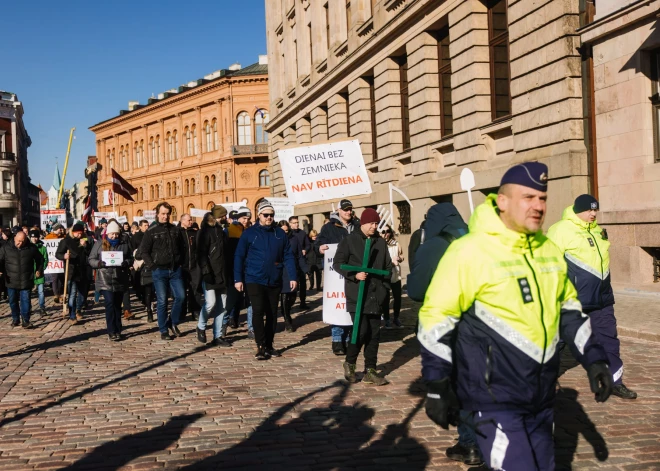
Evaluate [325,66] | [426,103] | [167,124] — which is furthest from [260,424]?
[167,124]

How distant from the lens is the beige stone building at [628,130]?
1455 centimetres

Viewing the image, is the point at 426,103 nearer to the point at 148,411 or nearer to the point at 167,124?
the point at 148,411

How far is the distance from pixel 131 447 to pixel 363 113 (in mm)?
23537

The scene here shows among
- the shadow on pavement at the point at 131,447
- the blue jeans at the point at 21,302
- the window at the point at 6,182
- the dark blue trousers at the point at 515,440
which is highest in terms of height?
the window at the point at 6,182

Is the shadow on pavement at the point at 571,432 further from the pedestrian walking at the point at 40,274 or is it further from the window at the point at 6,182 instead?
the window at the point at 6,182

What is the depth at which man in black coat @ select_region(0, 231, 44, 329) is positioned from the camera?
14.0m

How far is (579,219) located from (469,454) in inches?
114

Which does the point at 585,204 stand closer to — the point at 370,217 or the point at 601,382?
the point at 370,217

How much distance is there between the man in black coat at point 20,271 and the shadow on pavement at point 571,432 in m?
10.4

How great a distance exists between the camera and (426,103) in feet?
74.1

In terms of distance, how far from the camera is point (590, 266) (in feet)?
23.3

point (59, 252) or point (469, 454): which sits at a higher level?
point (59, 252)

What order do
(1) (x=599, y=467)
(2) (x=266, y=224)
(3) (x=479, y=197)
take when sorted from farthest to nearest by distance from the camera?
(3) (x=479, y=197) < (2) (x=266, y=224) < (1) (x=599, y=467)

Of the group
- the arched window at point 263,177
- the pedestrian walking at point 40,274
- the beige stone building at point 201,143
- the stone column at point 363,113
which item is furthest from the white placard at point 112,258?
the arched window at point 263,177
